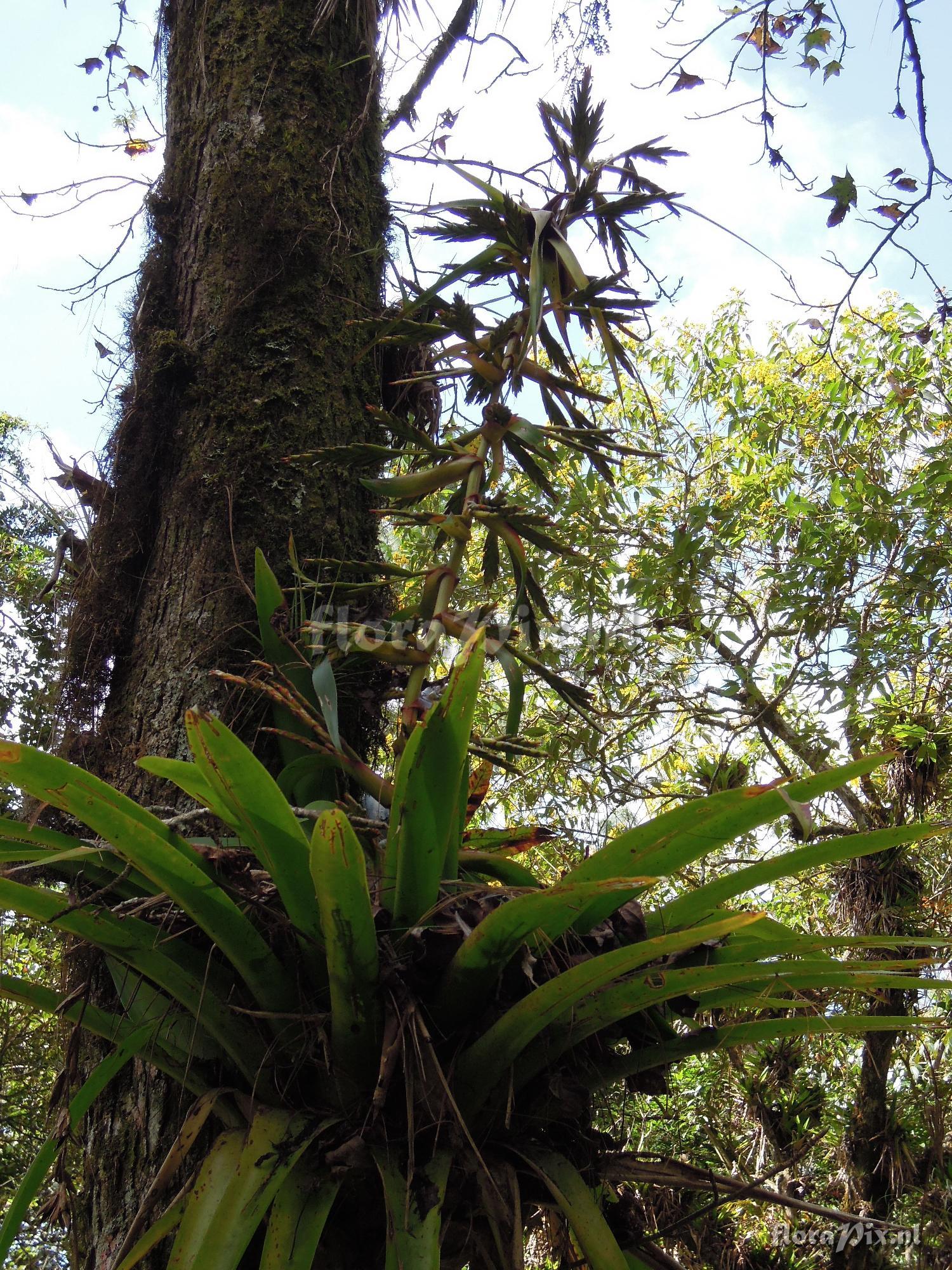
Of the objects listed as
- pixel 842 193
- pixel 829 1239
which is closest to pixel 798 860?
pixel 842 193

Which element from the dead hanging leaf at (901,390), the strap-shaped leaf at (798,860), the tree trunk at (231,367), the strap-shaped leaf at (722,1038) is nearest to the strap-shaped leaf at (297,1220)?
the strap-shaped leaf at (722,1038)

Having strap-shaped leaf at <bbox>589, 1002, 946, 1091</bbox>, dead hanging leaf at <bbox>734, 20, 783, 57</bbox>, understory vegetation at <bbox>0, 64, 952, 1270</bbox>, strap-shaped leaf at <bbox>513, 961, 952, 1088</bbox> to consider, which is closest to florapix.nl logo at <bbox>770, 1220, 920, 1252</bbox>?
understory vegetation at <bbox>0, 64, 952, 1270</bbox>

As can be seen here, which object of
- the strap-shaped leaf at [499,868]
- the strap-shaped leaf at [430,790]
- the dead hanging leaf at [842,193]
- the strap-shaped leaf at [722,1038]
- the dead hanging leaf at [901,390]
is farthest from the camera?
the dead hanging leaf at [901,390]

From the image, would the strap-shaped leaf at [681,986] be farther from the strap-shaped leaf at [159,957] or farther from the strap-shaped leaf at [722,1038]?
the strap-shaped leaf at [159,957]

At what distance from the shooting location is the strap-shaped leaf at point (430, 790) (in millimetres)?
770

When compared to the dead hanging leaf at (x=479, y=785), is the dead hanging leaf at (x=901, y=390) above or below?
above

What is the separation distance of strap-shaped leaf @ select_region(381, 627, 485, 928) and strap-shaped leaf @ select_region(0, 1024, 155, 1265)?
0.27 meters

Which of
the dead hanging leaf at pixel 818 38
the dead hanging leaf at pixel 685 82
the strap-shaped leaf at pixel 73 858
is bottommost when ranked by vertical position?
the strap-shaped leaf at pixel 73 858

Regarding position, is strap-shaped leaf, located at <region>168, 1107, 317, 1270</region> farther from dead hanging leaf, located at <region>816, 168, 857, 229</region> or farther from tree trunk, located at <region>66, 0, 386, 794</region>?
dead hanging leaf, located at <region>816, 168, 857, 229</region>

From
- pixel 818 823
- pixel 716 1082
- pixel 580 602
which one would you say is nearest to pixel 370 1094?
pixel 580 602

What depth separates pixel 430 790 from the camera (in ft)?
2.60

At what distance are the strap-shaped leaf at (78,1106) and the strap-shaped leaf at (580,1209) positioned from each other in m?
0.39

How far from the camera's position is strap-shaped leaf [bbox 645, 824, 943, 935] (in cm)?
79

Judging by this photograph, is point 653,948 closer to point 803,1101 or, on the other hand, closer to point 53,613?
point 53,613
